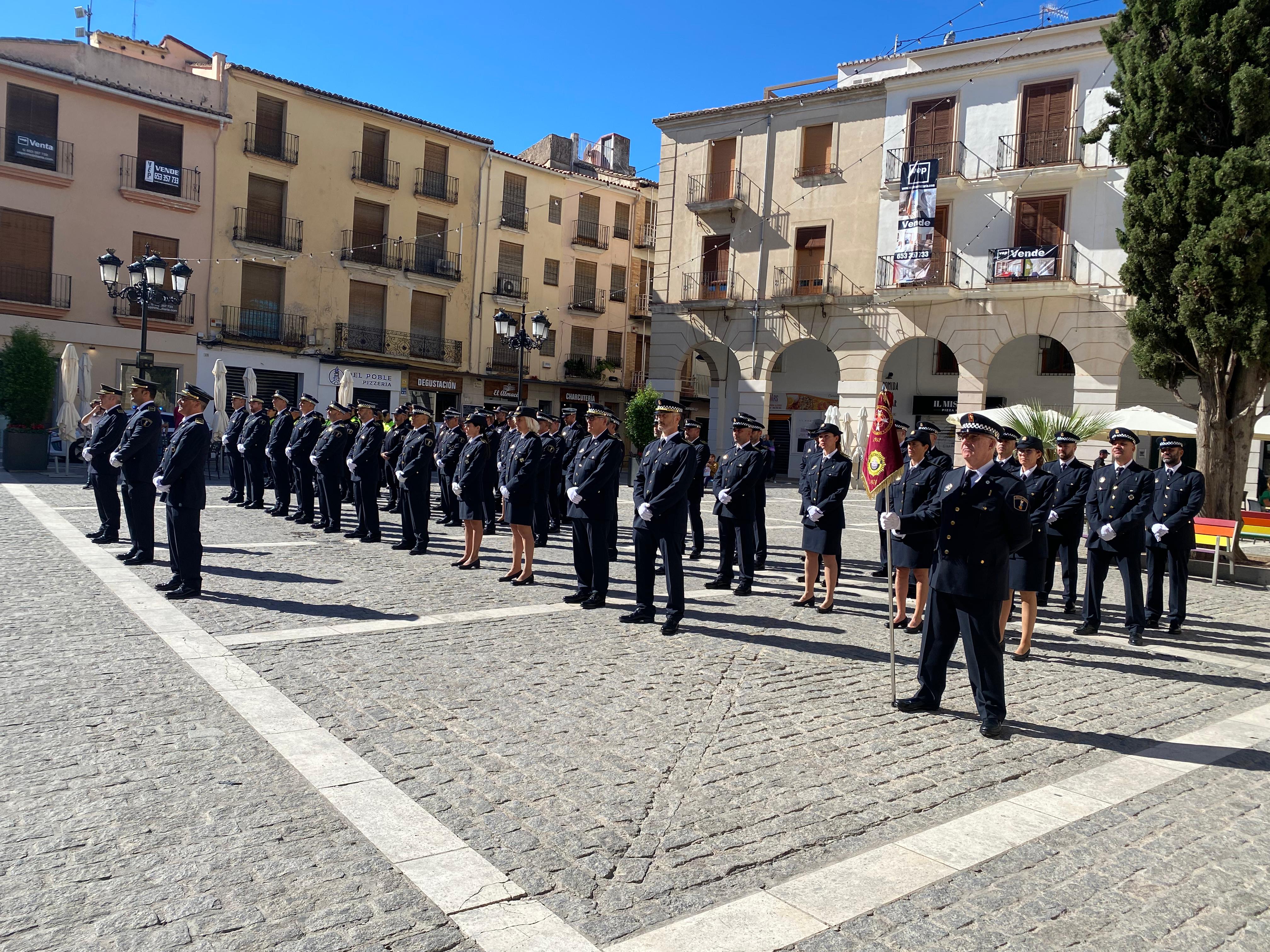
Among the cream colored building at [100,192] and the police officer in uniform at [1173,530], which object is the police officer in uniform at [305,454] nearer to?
the police officer in uniform at [1173,530]

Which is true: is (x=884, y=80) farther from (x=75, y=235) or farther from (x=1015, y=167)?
(x=75, y=235)

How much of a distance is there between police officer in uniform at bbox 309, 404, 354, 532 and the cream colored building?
47.3 ft

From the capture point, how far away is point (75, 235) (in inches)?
1082

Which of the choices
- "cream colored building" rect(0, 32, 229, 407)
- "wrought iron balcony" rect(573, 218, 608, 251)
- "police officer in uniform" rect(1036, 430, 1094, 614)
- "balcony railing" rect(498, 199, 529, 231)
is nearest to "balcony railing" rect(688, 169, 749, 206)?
"balcony railing" rect(498, 199, 529, 231)

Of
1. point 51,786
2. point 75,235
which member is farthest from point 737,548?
point 75,235

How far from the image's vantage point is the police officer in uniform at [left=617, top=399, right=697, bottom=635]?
7.91m

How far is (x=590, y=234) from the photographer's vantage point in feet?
135

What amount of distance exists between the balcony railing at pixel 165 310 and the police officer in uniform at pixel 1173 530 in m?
25.4

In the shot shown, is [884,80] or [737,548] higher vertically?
[884,80]

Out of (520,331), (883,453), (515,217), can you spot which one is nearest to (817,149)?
(520,331)

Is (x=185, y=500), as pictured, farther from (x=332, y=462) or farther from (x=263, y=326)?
(x=263, y=326)

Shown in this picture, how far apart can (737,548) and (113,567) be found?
22.3 ft

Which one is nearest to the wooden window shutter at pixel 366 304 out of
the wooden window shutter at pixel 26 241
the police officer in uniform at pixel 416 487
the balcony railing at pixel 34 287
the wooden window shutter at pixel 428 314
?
the wooden window shutter at pixel 428 314

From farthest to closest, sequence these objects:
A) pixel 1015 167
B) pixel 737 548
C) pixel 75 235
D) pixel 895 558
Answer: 1. pixel 75 235
2. pixel 1015 167
3. pixel 737 548
4. pixel 895 558
